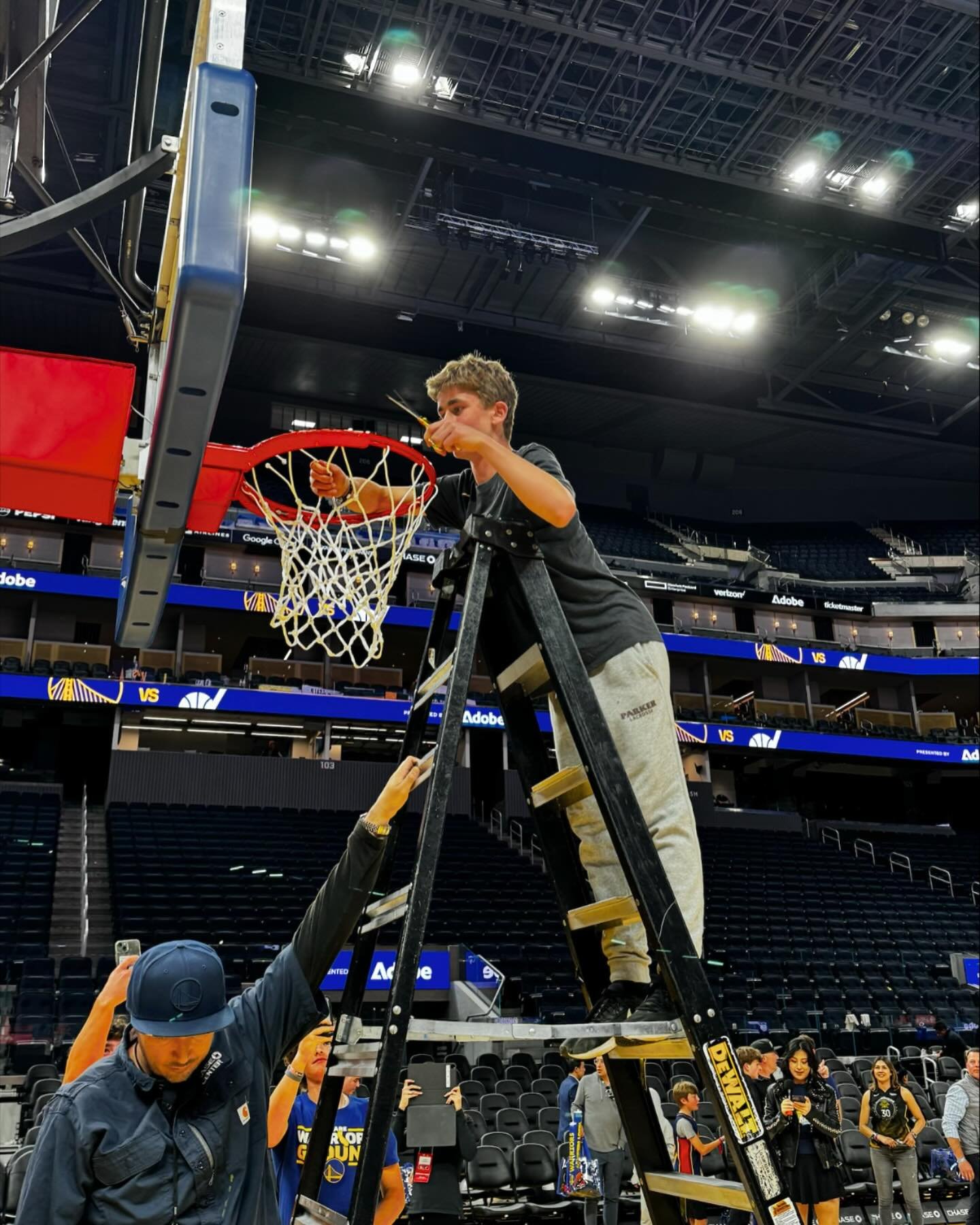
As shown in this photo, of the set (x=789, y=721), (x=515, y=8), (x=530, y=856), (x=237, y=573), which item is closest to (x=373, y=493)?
(x=515, y=8)

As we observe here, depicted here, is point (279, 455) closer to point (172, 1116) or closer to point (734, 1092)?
point (172, 1116)

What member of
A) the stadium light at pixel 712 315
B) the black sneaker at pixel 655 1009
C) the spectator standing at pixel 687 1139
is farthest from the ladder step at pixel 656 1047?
the stadium light at pixel 712 315

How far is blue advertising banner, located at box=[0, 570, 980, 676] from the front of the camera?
21969 millimetres

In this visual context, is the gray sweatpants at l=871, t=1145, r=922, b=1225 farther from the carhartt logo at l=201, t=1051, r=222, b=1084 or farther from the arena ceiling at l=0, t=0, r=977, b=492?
the arena ceiling at l=0, t=0, r=977, b=492

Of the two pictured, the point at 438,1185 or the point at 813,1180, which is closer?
the point at 438,1185

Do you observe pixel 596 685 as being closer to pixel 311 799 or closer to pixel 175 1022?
pixel 175 1022

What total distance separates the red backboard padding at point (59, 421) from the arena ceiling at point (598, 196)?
12.5m

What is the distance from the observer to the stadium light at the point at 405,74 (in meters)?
17.5

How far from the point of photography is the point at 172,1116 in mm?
1914

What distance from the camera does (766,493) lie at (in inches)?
1368

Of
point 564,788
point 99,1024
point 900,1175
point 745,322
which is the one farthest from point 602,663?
point 745,322

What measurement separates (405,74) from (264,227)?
4.75 metres

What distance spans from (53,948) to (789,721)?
1935 centimetres

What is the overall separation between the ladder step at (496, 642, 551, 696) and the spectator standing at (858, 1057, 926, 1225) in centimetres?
654
